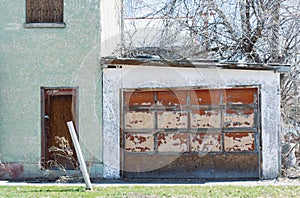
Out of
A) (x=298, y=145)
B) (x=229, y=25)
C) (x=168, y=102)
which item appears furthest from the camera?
(x=229, y=25)

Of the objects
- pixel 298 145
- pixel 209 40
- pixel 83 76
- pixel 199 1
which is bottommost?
pixel 298 145

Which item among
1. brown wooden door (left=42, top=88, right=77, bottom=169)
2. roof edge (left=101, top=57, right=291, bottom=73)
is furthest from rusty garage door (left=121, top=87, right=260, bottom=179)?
brown wooden door (left=42, top=88, right=77, bottom=169)

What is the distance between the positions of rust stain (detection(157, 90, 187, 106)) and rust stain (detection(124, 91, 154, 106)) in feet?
0.76

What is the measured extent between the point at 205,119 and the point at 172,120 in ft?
2.90

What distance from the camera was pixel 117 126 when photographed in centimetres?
1181

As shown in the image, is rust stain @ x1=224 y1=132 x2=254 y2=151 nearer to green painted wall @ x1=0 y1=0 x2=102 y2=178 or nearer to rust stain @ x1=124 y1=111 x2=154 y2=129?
→ rust stain @ x1=124 y1=111 x2=154 y2=129

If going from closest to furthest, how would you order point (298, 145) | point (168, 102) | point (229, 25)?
point (168, 102), point (298, 145), point (229, 25)

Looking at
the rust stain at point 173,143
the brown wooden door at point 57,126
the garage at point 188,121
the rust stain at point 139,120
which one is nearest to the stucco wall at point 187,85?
the garage at point 188,121

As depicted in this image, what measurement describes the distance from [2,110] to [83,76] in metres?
2.40

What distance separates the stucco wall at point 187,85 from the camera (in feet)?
37.5

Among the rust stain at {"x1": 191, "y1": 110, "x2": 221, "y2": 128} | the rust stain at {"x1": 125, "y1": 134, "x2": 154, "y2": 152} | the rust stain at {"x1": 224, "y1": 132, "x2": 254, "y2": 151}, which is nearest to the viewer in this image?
the rust stain at {"x1": 224, "y1": 132, "x2": 254, "y2": 151}

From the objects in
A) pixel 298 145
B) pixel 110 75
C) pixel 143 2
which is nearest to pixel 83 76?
pixel 110 75

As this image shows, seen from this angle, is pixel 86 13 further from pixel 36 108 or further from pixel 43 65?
pixel 36 108

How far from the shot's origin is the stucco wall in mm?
11438
